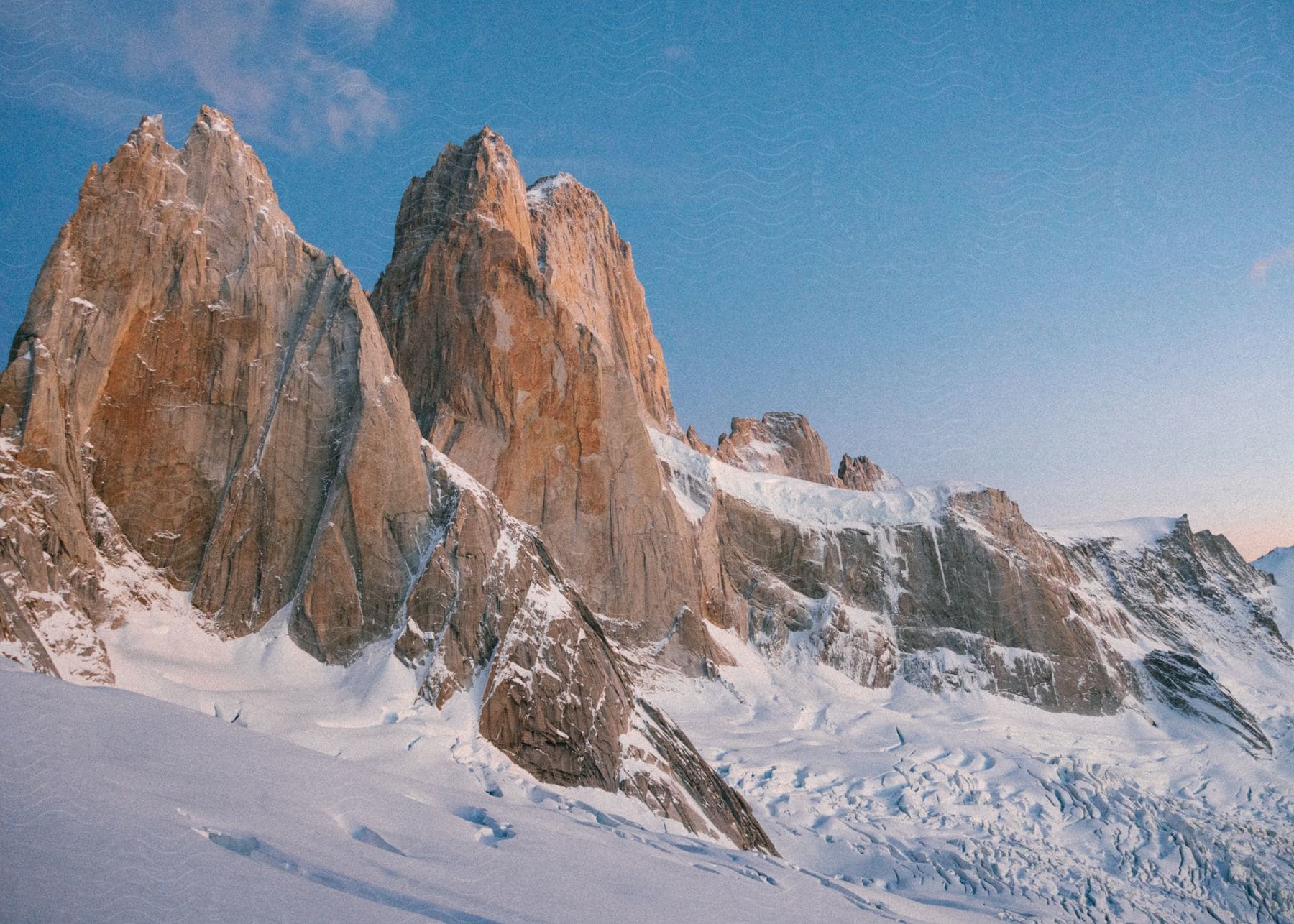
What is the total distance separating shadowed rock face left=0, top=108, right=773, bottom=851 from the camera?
3394 cm

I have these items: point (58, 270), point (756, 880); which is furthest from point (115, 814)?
point (58, 270)

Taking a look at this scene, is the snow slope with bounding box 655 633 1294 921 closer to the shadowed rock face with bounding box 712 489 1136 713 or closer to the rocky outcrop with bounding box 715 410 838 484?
the shadowed rock face with bounding box 712 489 1136 713

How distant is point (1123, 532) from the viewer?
96188 millimetres

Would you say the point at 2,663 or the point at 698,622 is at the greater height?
the point at 698,622

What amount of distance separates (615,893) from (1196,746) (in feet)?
217

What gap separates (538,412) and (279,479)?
20877 millimetres

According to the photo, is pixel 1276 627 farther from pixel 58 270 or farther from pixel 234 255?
pixel 58 270

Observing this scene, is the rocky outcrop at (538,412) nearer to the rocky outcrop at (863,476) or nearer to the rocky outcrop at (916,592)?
the rocky outcrop at (916,592)

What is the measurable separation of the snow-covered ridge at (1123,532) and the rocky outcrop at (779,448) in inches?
1244

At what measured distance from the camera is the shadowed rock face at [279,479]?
33938 millimetres

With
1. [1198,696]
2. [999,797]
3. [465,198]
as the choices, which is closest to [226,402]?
[465,198]

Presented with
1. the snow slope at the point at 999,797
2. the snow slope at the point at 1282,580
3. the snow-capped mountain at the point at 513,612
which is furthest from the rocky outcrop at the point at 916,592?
the snow slope at the point at 1282,580

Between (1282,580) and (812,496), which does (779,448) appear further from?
(1282,580)

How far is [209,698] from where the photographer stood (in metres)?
29.4
